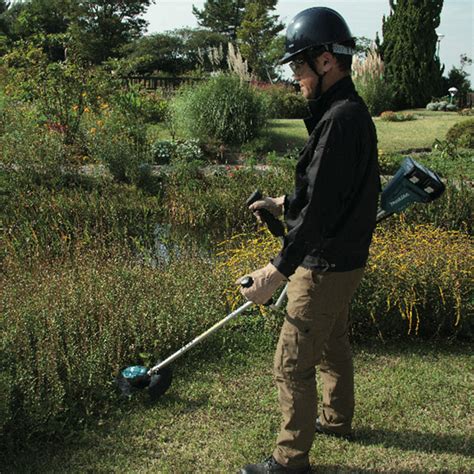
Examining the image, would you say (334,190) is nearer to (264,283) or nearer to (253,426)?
(264,283)

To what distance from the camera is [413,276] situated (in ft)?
14.6

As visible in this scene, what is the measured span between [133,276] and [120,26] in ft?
119

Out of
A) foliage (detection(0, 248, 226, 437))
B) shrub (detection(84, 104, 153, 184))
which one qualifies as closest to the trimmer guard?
foliage (detection(0, 248, 226, 437))

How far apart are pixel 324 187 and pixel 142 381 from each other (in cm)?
170

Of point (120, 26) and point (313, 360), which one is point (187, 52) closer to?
point (120, 26)

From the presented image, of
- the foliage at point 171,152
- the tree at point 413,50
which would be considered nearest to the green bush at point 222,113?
the foliage at point 171,152

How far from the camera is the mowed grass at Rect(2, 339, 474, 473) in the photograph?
10.5 ft

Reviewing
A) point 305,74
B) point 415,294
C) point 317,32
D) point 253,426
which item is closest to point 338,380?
point 253,426

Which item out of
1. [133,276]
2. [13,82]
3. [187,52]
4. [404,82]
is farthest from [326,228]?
[187,52]

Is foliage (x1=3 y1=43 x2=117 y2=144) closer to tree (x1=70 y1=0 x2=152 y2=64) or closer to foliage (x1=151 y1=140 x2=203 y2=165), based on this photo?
foliage (x1=151 y1=140 x2=203 y2=165)

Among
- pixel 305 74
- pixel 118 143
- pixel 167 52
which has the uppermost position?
pixel 167 52

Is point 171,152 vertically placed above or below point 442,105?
below

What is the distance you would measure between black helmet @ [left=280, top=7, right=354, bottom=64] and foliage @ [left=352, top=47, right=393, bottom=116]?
19.0 meters

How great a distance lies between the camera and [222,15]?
4403cm
